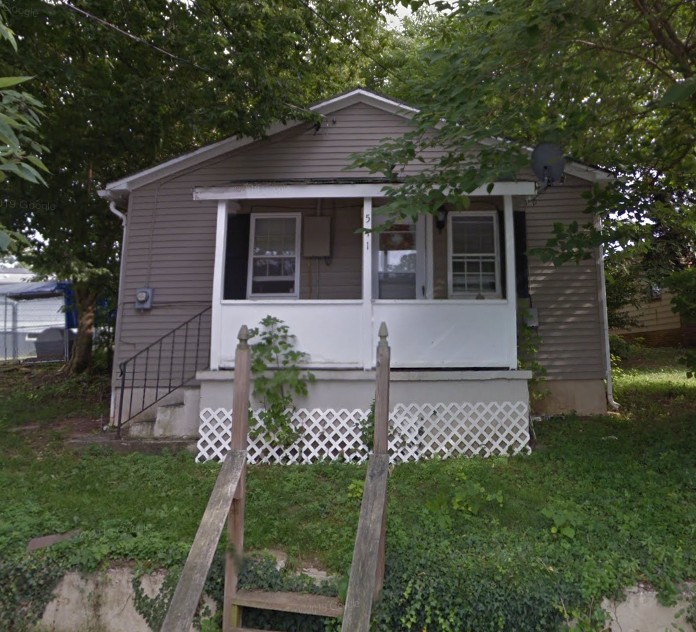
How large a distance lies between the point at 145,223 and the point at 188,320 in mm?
1662

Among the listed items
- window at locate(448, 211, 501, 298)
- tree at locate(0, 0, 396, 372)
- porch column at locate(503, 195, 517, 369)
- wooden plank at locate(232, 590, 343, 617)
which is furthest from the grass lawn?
tree at locate(0, 0, 396, 372)

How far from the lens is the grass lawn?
338cm

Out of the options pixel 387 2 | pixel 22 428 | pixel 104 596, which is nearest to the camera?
pixel 104 596

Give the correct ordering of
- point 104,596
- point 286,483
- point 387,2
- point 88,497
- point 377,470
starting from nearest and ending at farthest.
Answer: point 377,470
point 104,596
point 88,497
point 286,483
point 387,2

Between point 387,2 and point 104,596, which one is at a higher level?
point 387,2

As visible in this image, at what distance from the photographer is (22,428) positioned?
766 centimetres

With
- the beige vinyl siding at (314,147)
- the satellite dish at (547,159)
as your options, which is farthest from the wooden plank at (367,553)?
the beige vinyl siding at (314,147)

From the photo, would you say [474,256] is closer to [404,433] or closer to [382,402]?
[404,433]

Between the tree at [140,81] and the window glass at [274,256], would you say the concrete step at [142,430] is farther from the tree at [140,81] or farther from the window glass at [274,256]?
the tree at [140,81]

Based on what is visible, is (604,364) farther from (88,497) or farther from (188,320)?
(88,497)

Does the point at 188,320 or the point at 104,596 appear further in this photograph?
the point at 188,320

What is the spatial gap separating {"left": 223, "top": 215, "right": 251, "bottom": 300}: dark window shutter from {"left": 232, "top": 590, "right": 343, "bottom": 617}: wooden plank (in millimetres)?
4803

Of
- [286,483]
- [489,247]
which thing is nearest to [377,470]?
[286,483]

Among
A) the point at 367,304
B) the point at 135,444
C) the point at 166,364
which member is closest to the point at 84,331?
the point at 166,364
